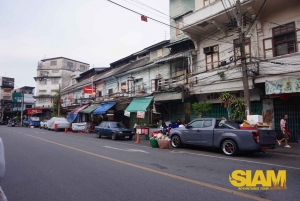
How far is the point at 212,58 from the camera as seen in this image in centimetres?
1659

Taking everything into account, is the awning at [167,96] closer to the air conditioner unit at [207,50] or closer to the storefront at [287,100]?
the air conditioner unit at [207,50]

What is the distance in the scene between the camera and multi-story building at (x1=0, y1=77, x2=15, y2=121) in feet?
222

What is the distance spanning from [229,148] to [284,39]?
824cm

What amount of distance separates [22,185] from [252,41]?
578 inches

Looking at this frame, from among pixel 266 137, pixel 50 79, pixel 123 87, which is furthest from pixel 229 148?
pixel 50 79

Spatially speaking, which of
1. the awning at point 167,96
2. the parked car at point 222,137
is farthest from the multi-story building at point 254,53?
the parked car at point 222,137

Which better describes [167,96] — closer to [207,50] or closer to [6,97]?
[207,50]

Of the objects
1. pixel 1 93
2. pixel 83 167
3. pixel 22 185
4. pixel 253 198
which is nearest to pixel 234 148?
pixel 253 198

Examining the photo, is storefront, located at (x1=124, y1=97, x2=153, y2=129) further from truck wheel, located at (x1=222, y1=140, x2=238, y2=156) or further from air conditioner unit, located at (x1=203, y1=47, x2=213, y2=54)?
truck wheel, located at (x1=222, y1=140, x2=238, y2=156)

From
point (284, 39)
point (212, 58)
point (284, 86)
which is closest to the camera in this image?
point (284, 86)

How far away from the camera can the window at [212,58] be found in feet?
53.2

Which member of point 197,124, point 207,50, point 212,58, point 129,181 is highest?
point 207,50

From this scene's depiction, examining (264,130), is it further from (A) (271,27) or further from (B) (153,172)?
(A) (271,27)

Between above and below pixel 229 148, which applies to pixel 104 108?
above
